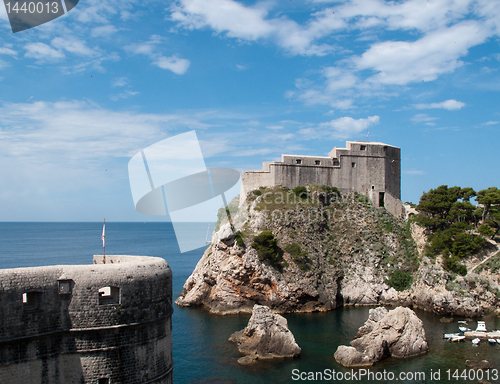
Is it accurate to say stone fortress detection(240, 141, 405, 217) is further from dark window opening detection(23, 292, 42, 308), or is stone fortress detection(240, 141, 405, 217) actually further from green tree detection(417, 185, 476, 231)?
dark window opening detection(23, 292, 42, 308)

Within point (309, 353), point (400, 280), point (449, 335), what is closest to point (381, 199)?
point (400, 280)

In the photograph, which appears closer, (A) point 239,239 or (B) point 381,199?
(A) point 239,239

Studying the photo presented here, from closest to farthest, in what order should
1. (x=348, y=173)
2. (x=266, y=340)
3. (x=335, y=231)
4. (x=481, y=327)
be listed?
(x=266, y=340), (x=481, y=327), (x=335, y=231), (x=348, y=173)

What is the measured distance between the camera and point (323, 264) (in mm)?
38625

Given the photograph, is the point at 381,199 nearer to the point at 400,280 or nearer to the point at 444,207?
the point at 444,207

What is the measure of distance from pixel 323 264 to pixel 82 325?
30446 mm

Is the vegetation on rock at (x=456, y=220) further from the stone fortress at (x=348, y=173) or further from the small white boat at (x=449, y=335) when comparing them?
the small white boat at (x=449, y=335)

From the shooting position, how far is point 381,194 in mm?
45969

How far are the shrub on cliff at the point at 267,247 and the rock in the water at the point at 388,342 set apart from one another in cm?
1162

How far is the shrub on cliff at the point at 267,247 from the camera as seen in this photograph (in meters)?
36.0

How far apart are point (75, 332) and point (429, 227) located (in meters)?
40.2

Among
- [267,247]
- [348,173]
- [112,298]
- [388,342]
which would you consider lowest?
[388,342]

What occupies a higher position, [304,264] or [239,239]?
[239,239]

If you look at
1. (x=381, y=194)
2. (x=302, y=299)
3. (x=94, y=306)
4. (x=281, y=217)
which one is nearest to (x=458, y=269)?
(x=381, y=194)
